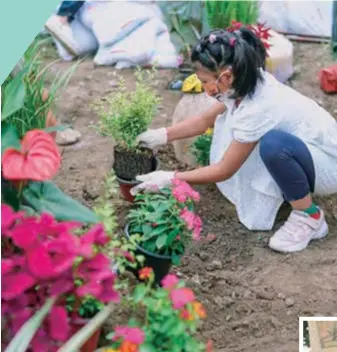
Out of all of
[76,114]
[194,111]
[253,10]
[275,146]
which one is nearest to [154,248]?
[275,146]

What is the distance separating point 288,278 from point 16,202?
3.97ft

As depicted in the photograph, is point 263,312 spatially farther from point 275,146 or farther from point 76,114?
point 76,114

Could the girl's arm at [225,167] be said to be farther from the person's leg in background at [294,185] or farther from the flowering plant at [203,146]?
the flowering plant at [203,146]

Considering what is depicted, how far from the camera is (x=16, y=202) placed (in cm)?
277

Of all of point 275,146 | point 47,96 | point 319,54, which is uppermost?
point 47,96

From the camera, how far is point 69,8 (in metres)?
5.52

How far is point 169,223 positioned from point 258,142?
66 cm

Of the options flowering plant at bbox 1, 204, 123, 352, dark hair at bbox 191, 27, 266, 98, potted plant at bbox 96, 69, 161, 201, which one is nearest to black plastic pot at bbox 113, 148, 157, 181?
potted plant at bbox 96, 69, 161, 201

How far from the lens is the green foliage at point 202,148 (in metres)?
4.12

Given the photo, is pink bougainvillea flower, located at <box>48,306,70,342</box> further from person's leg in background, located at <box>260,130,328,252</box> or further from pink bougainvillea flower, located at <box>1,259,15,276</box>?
person's leg in background, located at <box>260,130,328,252</box>

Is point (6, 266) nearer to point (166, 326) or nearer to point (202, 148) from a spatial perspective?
point (166, 326)

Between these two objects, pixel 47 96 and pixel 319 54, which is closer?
pixel 47 96

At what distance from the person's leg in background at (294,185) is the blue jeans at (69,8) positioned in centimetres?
213

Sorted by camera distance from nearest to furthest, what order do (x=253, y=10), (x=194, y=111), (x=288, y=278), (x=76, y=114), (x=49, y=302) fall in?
1. (x=49, y=302)
2. (x=288, y=278)
3. (x=194, y=111)
4. (x=76, y=114)
5. (x=253, y=10)
